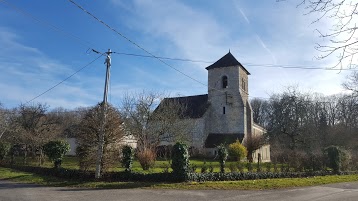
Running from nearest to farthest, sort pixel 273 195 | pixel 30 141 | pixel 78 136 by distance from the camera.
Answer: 1. pixel 273 195
2. pixel 78 136
3. pixel 30 141

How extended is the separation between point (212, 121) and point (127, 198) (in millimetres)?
39077

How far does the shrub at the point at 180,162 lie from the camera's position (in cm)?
1581

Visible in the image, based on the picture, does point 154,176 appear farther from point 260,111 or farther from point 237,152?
point 260,111

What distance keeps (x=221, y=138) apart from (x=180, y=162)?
104 ft

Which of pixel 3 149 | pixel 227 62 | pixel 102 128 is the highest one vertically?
pixel 227 62

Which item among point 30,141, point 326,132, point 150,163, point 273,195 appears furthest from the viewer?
Result: point 326,132

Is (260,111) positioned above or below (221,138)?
above

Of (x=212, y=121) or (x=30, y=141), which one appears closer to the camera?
(x=30, y=141)

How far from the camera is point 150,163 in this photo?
20.7 metres

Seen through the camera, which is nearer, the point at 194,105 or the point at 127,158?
the point at 127,158

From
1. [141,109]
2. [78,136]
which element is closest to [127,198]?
[78,136]

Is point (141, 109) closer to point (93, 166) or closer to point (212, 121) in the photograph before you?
point (212, 121)

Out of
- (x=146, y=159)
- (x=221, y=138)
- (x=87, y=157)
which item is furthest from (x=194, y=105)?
(x=87, y=157)

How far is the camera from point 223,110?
1933 inches
